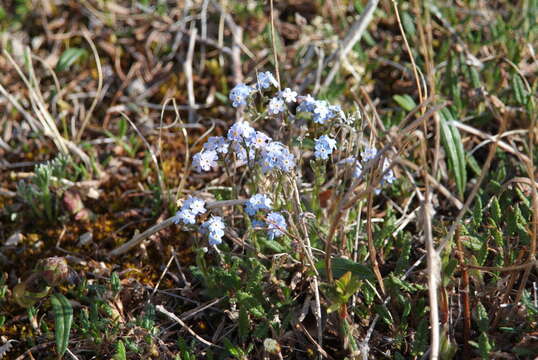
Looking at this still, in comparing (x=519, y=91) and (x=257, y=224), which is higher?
(x=519, y=91)

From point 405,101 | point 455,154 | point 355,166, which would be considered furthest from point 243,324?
point 405,101

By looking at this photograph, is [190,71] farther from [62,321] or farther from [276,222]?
[62,321]

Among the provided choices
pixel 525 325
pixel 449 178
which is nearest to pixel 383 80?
pixel 449 178

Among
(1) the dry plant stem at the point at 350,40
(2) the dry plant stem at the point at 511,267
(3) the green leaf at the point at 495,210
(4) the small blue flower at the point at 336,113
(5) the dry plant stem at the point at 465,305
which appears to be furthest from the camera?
(1) the dry plant stem at the point at 350,40

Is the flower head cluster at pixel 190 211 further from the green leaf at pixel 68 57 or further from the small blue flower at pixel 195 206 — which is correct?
the green leaf at pixel 68 57

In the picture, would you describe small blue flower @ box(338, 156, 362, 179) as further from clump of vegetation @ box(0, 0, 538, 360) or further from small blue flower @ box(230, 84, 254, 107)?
small blue flower @ box(230, 84, 254, 107)

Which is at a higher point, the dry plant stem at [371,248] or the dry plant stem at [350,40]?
the dry plant stem at [350,40]

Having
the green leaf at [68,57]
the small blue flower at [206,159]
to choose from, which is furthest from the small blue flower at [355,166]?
the green leaf at [68,57]
